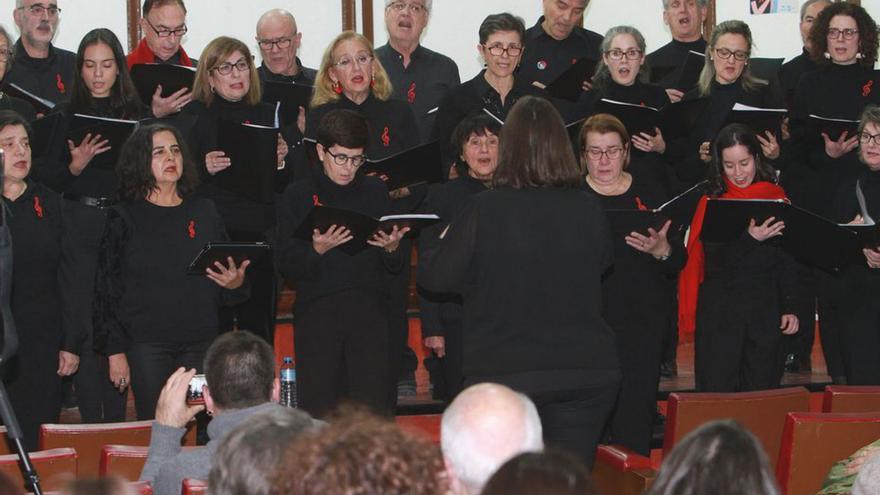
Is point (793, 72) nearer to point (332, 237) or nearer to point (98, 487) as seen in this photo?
point (332, 237)

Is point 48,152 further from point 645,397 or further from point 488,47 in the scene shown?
point 645,397

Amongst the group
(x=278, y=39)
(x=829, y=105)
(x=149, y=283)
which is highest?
(x=278, y=39)

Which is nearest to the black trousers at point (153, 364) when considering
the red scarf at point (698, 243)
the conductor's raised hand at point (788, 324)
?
the red scarf at point (698, 243)

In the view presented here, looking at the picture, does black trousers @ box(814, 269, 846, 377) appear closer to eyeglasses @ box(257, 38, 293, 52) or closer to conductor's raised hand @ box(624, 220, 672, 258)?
conductor's raised hand @ box(624, 220, 672, 258)

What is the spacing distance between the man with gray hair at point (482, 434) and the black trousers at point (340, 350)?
7.87ft

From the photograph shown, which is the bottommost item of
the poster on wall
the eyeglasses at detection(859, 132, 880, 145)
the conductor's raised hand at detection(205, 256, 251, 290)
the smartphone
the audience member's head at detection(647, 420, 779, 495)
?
the smartphone

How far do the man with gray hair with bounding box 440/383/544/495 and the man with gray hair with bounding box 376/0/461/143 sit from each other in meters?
4.05

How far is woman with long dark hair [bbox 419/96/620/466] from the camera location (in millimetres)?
3732

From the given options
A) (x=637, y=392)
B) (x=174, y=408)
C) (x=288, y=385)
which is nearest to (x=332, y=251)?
(x=288, y=385)

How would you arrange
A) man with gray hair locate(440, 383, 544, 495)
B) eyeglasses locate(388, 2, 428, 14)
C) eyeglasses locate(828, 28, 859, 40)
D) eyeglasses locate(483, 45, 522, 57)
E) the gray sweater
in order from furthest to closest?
eyeglasses locate(388, 2, 428, 14) → eyeglasses locate(828, 28, 859, 40) → eyeglasses locate(483, 45, 522, 57) → the gray sweater → man with gray hair locate(440, 383, 544, 495)

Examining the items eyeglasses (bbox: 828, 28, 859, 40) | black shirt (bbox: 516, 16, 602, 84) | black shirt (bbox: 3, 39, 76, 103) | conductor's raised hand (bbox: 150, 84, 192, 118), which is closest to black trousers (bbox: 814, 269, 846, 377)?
eyeglasses (bbox: 828, 28, 859, 40)

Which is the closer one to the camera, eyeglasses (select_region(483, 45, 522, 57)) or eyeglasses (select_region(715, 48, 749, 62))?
eyeglasses (select_region(483, 45, 522, 57))

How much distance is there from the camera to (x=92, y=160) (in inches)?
215

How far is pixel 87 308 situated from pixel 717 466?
3484 millimetres
